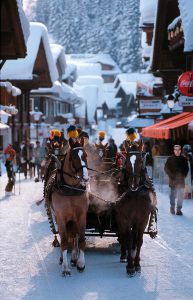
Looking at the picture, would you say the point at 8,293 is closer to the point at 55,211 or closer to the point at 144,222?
the point at 55,211

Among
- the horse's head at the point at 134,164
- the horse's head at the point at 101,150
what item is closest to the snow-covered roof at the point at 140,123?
the horse's head at the point at 101,150

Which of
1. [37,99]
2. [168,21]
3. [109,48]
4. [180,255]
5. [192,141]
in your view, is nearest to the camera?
[180,255]

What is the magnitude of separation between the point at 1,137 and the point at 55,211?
128 ft

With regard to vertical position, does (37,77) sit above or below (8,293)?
above

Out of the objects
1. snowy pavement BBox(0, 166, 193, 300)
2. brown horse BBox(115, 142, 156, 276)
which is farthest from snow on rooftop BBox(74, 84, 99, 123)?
brown horse BBox(115, 142, 156, 276)

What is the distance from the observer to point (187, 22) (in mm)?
20672

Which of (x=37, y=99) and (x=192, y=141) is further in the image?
(x=37, y=99)

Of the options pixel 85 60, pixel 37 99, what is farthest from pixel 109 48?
Answer: pixel 37 99

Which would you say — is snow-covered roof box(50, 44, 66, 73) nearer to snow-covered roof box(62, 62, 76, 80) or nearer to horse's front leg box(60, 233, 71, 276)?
snow-covered roof box(62, 62, 76, 80)

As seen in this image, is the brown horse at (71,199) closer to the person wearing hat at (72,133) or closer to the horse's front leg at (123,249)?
the person wearing hat at (72,133)

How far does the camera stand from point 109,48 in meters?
137

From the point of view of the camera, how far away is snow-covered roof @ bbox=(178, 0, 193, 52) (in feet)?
66.5

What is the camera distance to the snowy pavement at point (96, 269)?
855 centimetres

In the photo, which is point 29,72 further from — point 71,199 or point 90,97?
point 90,97
